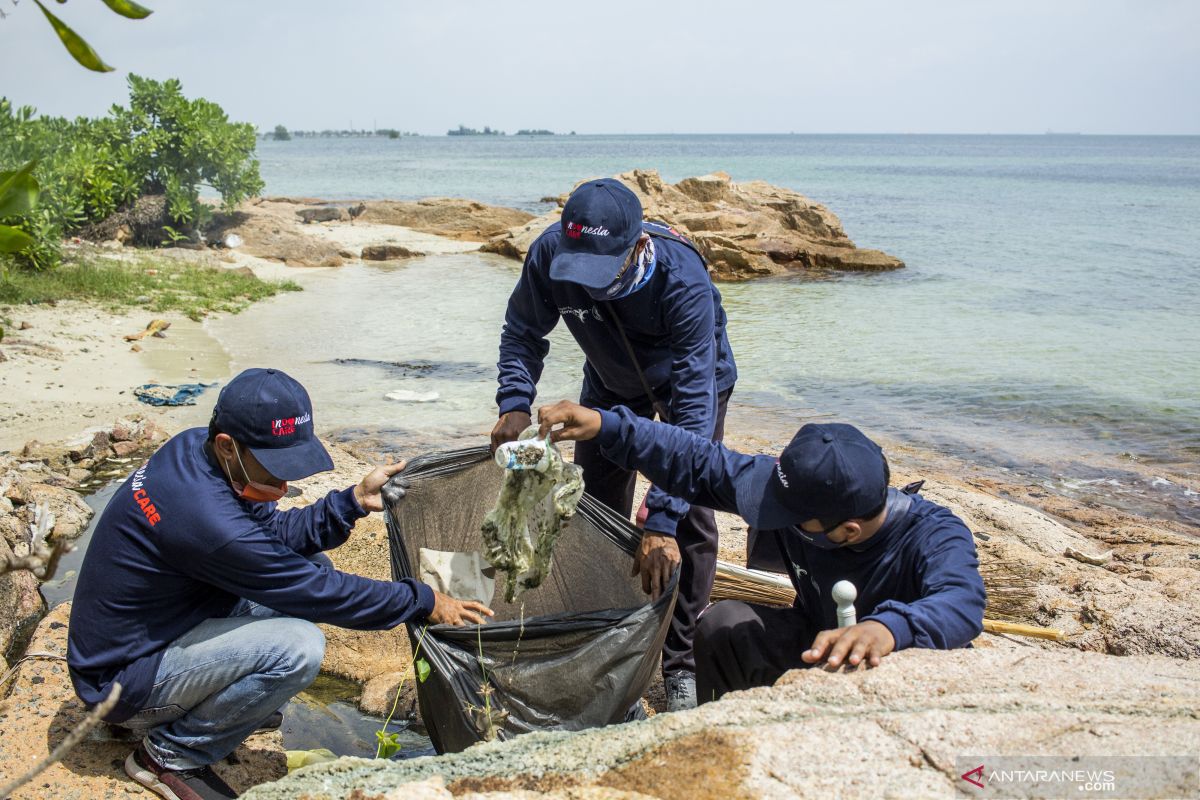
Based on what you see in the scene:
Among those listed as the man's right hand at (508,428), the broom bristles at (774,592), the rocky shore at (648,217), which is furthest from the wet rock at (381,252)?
the man's right hand at (508,428)

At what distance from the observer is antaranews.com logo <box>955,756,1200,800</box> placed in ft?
5.76

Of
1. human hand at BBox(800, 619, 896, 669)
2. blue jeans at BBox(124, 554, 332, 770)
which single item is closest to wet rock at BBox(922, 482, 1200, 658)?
human hand at BBox(800, 619, 896, 669)

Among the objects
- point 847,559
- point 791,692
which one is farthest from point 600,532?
point 791,692

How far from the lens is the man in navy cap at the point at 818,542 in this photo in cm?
231

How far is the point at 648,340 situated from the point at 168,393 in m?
4.75

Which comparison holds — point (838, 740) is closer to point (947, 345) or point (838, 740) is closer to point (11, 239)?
point (11, 239)

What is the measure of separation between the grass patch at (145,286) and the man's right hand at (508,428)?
22.1 ft

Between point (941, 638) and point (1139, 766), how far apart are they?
53cm

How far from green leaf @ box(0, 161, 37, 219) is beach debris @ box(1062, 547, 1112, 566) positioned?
467 centimetres

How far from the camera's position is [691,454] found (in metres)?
2.84

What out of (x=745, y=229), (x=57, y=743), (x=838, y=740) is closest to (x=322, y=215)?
(x=745, y=229)

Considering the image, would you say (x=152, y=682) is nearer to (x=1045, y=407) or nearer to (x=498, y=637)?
(x=498, y=637)

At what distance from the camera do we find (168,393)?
683 cm

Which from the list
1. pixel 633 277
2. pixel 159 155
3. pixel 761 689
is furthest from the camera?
pixel 159 155
